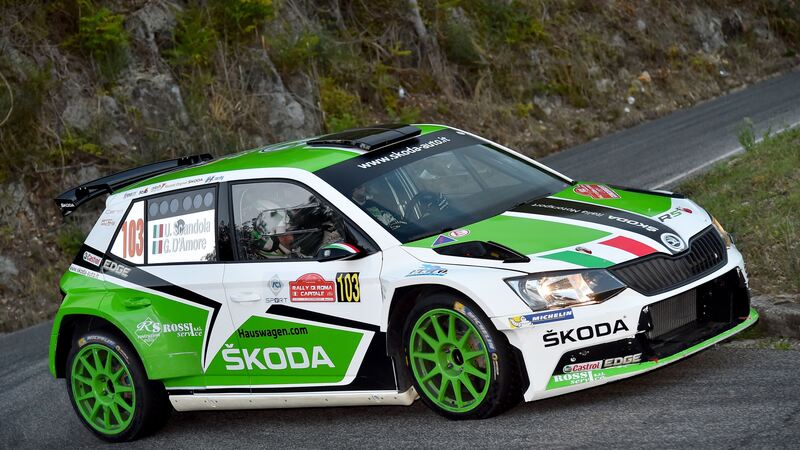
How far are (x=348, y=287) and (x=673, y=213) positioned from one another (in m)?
1.99

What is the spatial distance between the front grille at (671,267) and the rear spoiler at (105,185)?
372 centimetres

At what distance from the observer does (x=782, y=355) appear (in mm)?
6469

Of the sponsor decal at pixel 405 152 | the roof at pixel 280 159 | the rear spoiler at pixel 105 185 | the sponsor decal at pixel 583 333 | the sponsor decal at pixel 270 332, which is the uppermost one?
the rear spoiler at pixel 105 185

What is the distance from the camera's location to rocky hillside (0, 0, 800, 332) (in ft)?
51.5

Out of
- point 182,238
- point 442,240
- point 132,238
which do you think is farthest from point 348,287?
point 132,238

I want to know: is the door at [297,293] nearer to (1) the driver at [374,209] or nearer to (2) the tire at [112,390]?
(1) the driver at [374,209]

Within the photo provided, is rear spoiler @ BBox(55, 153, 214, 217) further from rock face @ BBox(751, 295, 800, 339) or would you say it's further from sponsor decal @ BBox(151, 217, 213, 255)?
rock face @ BBox(751, 295, 800, 339)

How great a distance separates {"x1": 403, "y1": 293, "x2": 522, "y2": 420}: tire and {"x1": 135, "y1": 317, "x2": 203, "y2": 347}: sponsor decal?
1.62 m

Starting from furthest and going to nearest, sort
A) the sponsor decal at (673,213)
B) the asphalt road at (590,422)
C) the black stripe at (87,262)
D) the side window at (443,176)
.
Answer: the black stripe at (87,262) < the side window at (443,176) < the sponsor decal at (673,213) < the asphalt road at (590,422)

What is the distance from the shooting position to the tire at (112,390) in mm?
7344

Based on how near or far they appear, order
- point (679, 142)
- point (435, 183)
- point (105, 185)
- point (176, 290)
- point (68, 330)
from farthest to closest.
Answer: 1. point (679, 142)
2. point (105, 185)
3. point (68, 330)
4. point (176, 290)
5. point (435, 183)

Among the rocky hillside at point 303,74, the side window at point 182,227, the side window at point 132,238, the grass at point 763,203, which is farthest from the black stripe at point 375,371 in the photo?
the rocky hillside at point 303,74

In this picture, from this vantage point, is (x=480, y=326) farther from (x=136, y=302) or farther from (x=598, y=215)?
(x=136, y=302)

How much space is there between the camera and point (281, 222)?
688 cm
